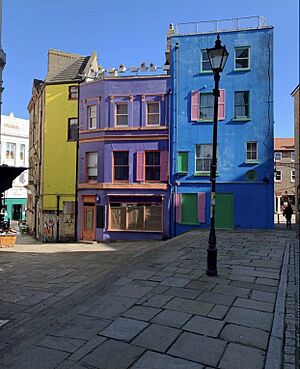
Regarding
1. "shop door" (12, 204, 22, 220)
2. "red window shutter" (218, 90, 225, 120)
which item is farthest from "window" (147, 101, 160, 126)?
"shop door" (12, 204, 22, 220)

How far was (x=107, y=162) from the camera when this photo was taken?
22766 millimetres

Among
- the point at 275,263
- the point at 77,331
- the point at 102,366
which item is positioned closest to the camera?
the point at 102,366

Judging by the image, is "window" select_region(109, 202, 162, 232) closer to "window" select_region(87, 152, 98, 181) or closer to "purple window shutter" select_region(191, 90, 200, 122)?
"window" select_region(87, 152, 98, 181)

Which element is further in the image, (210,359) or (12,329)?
(12,329)

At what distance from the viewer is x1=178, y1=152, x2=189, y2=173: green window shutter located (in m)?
21.9

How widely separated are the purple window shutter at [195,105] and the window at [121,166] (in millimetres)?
4669

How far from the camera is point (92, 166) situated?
2384cm

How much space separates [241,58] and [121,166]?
31.6 feet

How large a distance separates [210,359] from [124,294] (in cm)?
315

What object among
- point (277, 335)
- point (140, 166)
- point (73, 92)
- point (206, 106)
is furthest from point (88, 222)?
point (277, 335)

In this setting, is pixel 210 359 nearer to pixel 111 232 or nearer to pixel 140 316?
pixel 140 316

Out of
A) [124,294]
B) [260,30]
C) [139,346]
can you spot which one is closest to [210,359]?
[139,346]

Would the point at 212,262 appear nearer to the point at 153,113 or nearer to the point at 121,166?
the point at 121,166

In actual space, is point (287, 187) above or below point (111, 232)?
above
